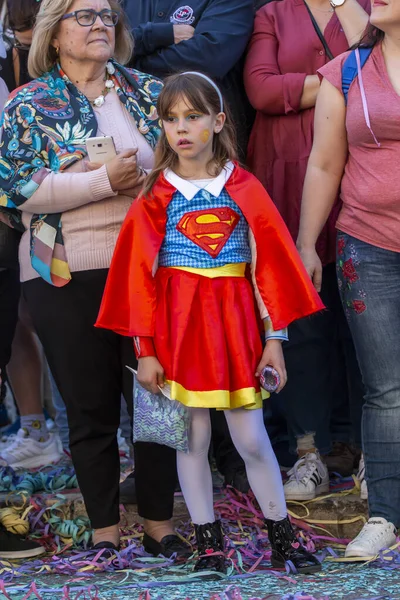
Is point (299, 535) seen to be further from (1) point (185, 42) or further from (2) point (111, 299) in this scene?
(1) point (185, 42)

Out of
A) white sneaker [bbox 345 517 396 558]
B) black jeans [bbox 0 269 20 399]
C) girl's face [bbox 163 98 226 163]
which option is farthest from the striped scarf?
white sneaker [bbox 345 517 396 558]

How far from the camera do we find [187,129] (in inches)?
Answer: 143

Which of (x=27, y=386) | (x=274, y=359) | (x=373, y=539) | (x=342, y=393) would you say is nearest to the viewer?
(x=274, y=359)

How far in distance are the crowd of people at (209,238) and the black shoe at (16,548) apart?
0.01 m

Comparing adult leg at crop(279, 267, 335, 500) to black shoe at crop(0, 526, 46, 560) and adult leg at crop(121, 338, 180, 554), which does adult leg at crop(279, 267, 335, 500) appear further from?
black shoe at crop(0, 526, 46, 560)

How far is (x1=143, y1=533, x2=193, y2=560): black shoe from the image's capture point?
3.93 m

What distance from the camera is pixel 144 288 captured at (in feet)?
11.9

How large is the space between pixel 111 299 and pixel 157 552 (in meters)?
1.06

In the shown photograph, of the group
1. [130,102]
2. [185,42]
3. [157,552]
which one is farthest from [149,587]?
[185,42]

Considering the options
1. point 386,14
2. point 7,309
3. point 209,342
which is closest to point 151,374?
point 209,342

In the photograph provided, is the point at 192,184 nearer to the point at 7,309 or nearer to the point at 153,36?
the point at 153,36

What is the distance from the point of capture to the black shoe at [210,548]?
143 inches

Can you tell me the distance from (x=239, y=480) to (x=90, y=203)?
1.41 meters

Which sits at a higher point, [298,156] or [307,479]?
[298,156]
